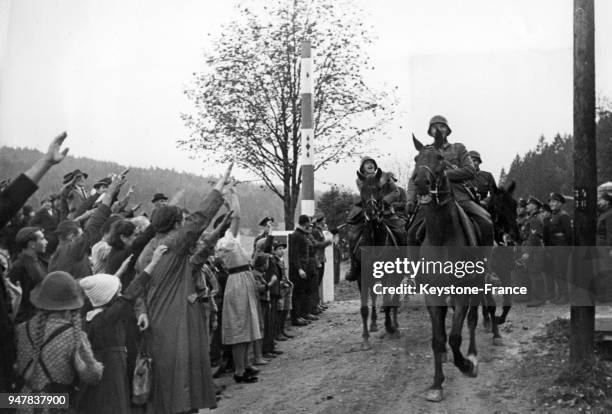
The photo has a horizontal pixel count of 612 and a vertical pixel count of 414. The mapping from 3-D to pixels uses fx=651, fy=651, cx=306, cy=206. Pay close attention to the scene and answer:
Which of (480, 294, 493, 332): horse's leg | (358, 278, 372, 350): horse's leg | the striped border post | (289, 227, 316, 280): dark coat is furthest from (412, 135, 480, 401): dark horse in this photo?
(289, 227, 316, 280): dark coat

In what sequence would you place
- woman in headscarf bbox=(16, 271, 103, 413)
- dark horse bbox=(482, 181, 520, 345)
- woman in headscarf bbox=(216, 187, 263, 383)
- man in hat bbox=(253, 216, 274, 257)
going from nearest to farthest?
1. woman in headscarf bbox=(16, 271, 103, 413)
2. dark horse bbox=(482, 181, 520, 345)
3. woman in headscarf bbox=(216, 187, 263, 383)
4. man in hat bbox=(253, 216, 274, 257)

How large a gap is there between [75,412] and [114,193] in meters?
1.53

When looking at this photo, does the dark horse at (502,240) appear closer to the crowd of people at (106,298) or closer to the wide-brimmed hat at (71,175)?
the crowd of people at (106,298)

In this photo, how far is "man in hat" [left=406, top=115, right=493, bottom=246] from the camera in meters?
5.97

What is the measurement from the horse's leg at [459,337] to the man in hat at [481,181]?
1315mm

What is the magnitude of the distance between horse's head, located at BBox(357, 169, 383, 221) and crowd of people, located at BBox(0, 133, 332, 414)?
205cm

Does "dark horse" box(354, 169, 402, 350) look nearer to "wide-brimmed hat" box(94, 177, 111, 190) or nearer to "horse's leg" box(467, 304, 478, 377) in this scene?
"horse's leg" box(467, 304, 478, 377)

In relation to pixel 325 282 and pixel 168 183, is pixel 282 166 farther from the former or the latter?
pixel 325 282

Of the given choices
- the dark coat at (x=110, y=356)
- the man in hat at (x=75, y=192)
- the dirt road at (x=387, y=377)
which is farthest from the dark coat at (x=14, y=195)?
the dirt road at (x=387, y=377)

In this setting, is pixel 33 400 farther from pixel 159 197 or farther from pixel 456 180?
pixel 456 180

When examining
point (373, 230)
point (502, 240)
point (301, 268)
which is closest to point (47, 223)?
point (373, 230)

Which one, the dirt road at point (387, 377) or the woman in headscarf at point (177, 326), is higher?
the woman in headscarf at point (177, 326)

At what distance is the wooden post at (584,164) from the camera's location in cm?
562

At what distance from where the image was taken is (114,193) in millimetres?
4578
